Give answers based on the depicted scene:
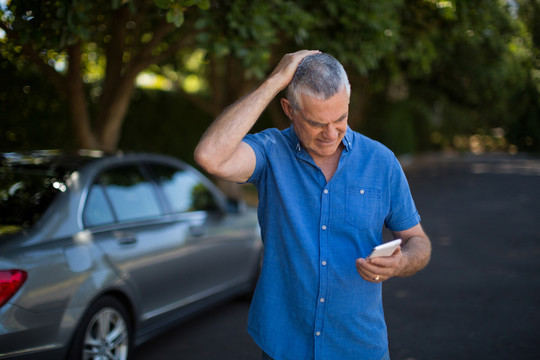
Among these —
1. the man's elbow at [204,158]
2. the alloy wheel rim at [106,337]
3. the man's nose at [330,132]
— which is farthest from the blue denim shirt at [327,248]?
the alloy wheel rim at [106,337]

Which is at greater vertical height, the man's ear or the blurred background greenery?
the blurred background greenery

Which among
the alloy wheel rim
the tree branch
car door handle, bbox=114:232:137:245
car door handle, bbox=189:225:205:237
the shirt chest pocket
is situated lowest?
the alloy wheel rim

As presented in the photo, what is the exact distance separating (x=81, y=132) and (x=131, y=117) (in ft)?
16.7

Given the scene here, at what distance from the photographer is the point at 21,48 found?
19.1ft

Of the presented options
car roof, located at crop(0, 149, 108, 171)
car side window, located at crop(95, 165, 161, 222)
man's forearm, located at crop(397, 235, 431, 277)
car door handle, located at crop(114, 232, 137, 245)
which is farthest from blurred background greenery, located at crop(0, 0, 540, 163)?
man's forearm, located at crop(397, 235, 431, 277)

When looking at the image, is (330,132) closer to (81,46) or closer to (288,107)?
(288,107)

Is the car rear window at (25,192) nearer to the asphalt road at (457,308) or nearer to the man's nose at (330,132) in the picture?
the asphalt road at (457,308)

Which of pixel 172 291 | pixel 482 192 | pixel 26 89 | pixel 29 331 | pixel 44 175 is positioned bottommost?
pixel 482 192

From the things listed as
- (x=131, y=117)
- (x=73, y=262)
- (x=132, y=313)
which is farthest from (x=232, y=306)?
(x=131, y=117)

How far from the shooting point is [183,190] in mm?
5113

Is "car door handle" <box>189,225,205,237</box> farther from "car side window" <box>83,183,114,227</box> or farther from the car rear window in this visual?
the car rear window

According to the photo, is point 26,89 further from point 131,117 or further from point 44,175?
point 44,175

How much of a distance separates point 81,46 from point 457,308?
552 cm

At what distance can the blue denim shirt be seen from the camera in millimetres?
2092
